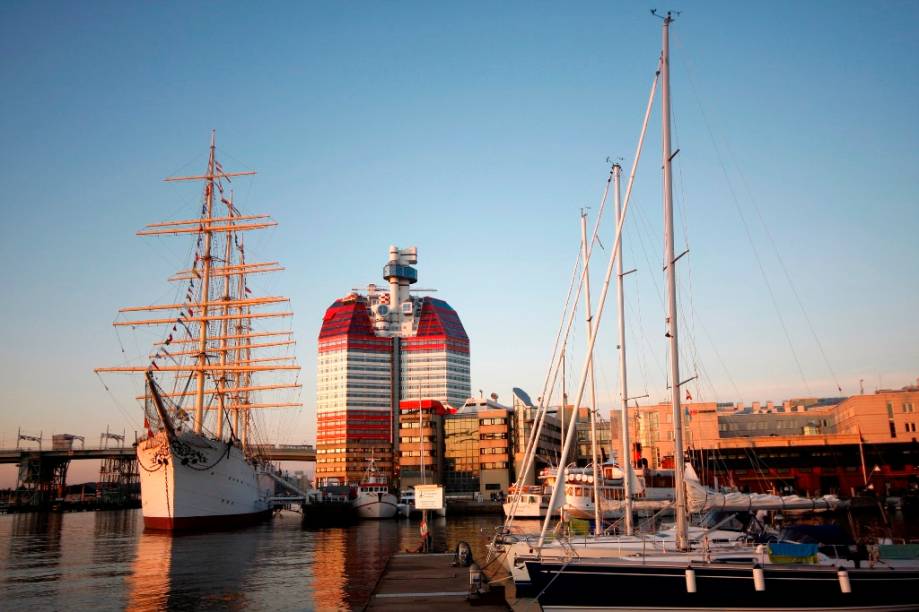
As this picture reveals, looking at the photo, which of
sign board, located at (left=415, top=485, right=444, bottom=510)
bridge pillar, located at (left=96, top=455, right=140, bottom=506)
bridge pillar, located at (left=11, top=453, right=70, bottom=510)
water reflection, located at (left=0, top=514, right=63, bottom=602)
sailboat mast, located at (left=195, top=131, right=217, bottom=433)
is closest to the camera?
water reflection, located at (left=0, top=514, right=63, bottom=602)

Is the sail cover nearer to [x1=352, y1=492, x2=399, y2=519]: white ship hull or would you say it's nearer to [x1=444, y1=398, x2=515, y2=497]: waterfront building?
[x1=352, y1=492, x2=399, y2=519]: white ship hull

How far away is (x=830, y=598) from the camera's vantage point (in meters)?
20.1

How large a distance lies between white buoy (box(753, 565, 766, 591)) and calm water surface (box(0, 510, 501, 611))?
13688mm

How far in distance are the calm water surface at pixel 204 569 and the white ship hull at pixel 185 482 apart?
312 cm

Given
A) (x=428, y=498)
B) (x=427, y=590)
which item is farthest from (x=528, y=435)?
(x=427, y=590)

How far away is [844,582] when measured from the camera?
19969 mm

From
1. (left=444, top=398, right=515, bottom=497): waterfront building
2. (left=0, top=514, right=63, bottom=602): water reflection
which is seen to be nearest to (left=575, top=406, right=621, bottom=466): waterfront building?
(left=444, top=398, right=515, bottom=497): waterfront building

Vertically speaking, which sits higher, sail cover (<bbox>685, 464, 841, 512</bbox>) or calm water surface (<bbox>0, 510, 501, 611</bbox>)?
sail cover (<bbox>685, 464, 841, 512</bbox>)

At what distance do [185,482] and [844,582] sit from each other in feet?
204

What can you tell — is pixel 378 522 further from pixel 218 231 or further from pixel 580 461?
pixel 580 461

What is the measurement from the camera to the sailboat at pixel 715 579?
20094mm

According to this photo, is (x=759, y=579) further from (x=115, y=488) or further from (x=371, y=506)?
(x=115, y=488)

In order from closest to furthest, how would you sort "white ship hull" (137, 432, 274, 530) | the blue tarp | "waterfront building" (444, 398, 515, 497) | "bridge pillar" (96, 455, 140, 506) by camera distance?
the blue tarp < "white ship hull" (137, 432, 274, 530) < "waterfront building" (444, 398, 515, 497) < "bridge pillar" (96, 455, 140, 506)

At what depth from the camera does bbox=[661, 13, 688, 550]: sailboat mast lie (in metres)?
21.4
